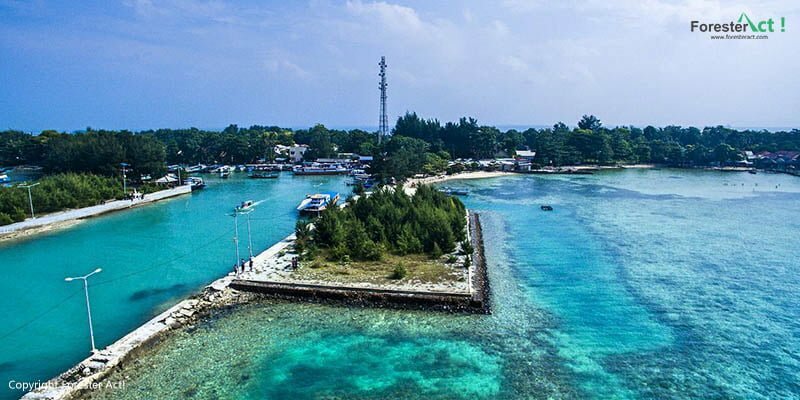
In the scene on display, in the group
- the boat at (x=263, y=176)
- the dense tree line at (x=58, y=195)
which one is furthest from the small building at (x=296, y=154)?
the dense tree line at (x=58, y=195)

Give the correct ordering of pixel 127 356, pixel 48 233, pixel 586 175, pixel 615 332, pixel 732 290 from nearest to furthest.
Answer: pixel 127 356
pixel 615 332
pixel 732 290
pixel 48 233
pixel 586 175

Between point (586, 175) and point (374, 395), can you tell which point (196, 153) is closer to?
point (586, 175)

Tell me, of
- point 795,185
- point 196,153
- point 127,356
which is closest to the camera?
point 127,356

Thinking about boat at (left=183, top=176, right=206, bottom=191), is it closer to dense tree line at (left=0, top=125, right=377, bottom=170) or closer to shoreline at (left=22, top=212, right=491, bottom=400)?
dense tree line at (left=0, top=125, right=377, bottom=170)

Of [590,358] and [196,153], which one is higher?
[196,153]

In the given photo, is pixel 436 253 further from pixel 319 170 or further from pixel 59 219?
pixel 319 170

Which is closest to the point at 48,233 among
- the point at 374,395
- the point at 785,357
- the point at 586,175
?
the point at 374,395

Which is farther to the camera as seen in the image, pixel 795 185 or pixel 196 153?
pixel 196 153

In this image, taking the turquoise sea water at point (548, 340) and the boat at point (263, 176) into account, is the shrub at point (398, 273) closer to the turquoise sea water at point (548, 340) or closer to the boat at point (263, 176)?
the turquoise sea water at point (548, 340)
